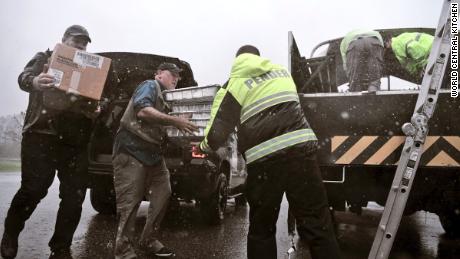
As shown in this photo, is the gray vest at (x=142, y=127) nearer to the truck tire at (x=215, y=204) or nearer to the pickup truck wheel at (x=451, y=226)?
the truck tire at (x=215, y=204)

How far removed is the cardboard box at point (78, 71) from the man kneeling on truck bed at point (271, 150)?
1.47 metres

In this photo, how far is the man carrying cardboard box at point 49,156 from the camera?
11.5ft

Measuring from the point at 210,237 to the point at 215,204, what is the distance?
2.21 ft

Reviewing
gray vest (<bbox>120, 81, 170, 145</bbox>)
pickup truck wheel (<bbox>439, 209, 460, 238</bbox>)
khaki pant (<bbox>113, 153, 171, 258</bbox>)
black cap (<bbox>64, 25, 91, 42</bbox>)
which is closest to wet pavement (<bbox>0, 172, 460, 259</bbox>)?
pickup truck wheel (<bbox>439, 209, 460, 238</bbox>)

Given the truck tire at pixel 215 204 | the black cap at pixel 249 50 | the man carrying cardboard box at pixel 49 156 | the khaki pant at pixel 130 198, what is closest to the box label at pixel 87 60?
the man carrying cardboard box at pixel 49 156

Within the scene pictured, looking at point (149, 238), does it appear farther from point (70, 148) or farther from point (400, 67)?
point (400, 67)

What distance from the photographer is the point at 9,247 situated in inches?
A: 136

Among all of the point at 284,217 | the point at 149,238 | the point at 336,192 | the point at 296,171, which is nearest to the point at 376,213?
the point at 284,217

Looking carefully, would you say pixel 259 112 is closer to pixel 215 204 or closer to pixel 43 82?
pixel 43 82

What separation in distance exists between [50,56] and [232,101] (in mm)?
2008

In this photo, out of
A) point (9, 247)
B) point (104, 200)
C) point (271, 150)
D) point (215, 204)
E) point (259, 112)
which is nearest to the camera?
point (271, 150)

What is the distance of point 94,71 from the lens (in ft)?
12.5

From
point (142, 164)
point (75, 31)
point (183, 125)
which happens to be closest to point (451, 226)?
point (183, 125)

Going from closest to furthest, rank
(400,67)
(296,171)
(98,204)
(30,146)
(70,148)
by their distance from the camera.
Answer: (296,171), (30,146), (70,148), (400,67), (98,204)
